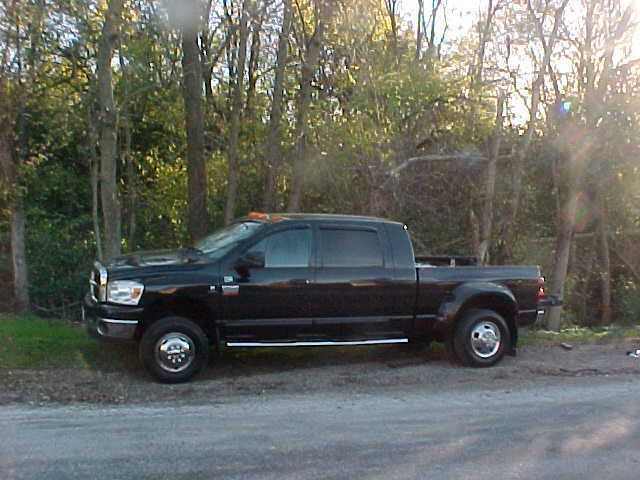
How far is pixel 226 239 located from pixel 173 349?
5.13ft

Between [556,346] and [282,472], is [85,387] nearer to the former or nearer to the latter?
[282,472]

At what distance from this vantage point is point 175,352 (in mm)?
8438

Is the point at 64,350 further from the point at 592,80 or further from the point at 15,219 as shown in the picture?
the point at 592,80

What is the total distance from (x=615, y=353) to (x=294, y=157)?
661cm

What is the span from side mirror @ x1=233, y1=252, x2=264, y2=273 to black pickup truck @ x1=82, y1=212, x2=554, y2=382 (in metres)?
0.01

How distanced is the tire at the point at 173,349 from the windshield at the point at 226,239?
88 cm

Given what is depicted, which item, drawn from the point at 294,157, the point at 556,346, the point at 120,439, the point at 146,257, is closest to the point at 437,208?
the point at 294,157

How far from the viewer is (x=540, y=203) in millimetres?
16625

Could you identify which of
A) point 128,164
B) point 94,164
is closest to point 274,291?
point 94,164

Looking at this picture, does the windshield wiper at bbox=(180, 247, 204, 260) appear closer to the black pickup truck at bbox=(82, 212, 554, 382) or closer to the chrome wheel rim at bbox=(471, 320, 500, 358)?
the black pickup truck at bbox=(82, 212, 554, 382)

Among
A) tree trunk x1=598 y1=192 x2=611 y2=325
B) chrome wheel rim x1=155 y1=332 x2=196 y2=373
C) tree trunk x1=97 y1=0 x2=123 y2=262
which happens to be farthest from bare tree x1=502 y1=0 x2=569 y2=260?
chrome wheel rim x1=155 y1=332 x2=196 y2=373

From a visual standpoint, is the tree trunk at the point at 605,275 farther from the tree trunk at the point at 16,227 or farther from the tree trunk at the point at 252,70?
the tree trunk at the point at 16,227

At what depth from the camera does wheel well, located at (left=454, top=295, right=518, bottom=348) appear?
9812 millimetres

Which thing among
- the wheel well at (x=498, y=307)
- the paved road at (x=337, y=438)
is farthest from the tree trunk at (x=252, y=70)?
the paved road at (x=337, y=438)
